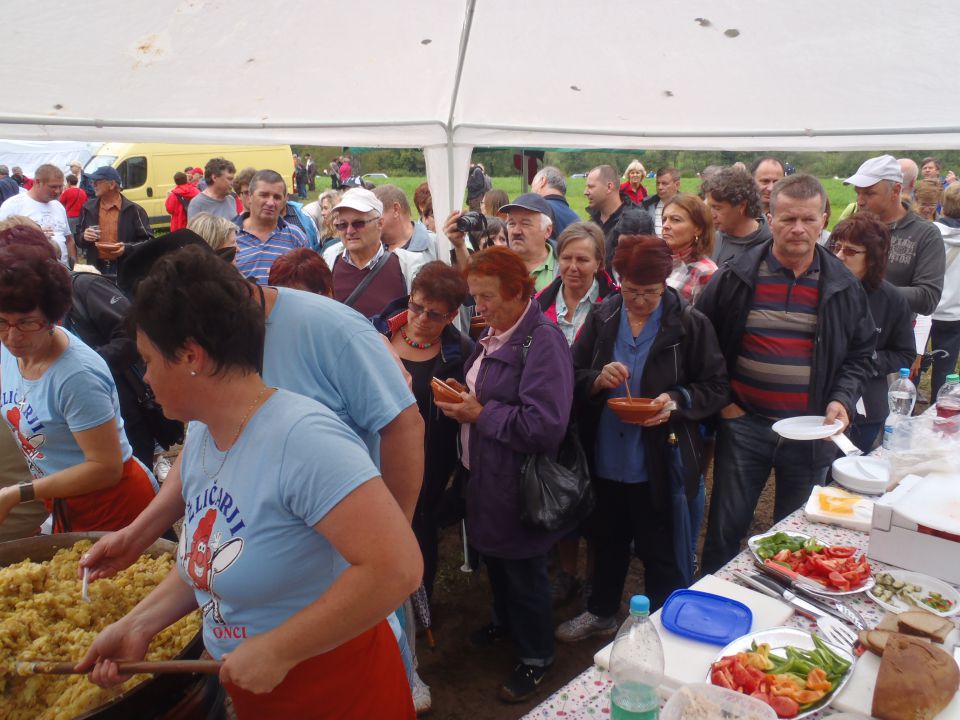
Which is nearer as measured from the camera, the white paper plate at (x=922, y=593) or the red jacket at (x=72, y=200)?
the white paper plate at (x=922, y=593)

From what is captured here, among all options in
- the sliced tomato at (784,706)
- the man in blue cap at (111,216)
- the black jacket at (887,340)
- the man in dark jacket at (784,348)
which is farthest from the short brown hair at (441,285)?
the man in blue cap at (111,216)

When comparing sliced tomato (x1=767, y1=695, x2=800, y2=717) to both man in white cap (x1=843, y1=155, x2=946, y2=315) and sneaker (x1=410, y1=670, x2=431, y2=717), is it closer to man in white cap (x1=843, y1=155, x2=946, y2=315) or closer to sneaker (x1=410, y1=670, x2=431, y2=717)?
sneaker (x1=410, y1=670, x2=431, y2=717)

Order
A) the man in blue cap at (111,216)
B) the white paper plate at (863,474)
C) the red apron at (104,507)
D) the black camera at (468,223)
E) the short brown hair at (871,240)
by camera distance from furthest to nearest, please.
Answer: the man in blue cap at (111,216) → the black camera at (468,223) → the short brown hair at (871,240) → the white paper plate at (863,474) → the red apron at (104,507)

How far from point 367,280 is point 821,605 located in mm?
2625

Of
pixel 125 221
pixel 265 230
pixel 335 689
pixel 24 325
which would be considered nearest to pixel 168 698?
pixel 335 689

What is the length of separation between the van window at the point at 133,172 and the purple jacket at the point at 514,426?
497 inches

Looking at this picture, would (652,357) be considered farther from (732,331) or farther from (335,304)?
(335,304)

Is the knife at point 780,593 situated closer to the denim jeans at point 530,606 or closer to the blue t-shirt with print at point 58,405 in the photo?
the denim jeans at point 530,606

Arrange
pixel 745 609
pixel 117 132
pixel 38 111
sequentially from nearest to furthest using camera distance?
pixel 745 609
pixel 38 111
pixel 117 132

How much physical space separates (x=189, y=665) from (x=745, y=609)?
1.32 metres

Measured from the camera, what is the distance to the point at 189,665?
132 cm

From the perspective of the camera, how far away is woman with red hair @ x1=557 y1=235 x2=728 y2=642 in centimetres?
269

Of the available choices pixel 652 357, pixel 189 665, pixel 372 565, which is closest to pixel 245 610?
pixel 189 665

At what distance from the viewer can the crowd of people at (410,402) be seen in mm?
1202
